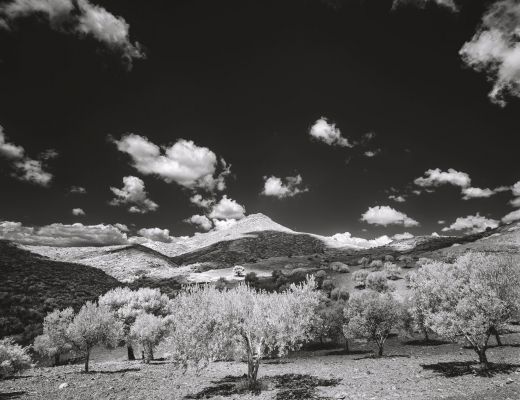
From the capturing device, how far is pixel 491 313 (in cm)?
2061

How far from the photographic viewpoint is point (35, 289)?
8906cm

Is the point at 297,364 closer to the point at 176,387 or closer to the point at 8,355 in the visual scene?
the point at 176,387

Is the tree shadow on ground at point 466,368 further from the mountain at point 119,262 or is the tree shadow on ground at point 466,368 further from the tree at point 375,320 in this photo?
the mountain at point 119,262

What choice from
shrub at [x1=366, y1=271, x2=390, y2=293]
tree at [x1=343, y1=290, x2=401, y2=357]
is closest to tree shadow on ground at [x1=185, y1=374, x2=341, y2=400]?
tree at [x1=343, y1=290, x2=401, y2=357]

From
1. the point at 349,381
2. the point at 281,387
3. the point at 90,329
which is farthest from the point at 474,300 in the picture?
the point at 90,329

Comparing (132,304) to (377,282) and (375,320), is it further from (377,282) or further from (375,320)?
(377,282)

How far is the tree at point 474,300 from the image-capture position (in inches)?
819

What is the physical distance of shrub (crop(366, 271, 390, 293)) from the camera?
71062 millimetres

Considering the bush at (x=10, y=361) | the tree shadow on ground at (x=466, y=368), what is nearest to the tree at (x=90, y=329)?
the bush at (x=10, y=361)

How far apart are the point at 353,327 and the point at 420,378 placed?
52.5 feet

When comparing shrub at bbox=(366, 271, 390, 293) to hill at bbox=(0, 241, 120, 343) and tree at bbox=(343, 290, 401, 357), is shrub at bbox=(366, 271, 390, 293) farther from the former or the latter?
hill at bbox=(0, 241, 120, 343)

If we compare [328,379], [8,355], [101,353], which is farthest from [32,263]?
[328,379]

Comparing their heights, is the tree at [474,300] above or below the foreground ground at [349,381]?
above

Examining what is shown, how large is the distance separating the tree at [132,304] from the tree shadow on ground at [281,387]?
1230 inches
